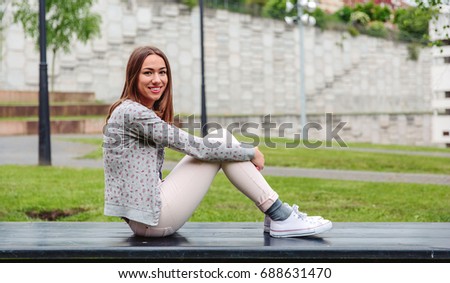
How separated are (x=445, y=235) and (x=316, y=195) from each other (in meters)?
5.95

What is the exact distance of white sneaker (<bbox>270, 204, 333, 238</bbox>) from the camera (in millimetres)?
4383

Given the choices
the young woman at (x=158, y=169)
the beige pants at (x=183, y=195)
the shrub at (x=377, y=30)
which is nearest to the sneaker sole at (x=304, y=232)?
the young woman at (x=158, y=169)

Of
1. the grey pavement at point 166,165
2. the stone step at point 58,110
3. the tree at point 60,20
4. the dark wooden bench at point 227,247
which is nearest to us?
the dark wooden bench at point 227,247

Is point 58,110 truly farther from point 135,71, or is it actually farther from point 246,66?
point 135,71

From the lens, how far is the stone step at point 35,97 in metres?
24.5

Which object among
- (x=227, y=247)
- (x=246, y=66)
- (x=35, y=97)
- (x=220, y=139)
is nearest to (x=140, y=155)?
(x=220, y=139)

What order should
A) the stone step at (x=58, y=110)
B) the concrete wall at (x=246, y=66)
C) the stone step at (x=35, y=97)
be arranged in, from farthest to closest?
the concrete wall at (x=246, y=66)
the stone step at (x=35, y=97)
the stone step at (x=58, y=110)

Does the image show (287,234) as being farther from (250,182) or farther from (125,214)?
(125,214)

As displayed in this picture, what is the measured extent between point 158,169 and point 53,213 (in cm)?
470

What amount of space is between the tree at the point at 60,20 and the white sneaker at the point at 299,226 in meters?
20.4

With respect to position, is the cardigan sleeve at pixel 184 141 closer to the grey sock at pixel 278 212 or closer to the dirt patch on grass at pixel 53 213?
the grey sock at pixel 278 212

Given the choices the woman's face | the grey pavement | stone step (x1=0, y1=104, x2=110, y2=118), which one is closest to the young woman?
the woman's face

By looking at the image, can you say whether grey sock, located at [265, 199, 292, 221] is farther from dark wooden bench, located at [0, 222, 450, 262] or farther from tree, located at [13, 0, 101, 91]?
tree, located at [13, 0, 101, 91]

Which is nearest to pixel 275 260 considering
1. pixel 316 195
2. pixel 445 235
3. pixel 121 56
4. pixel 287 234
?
pixel 287 234
